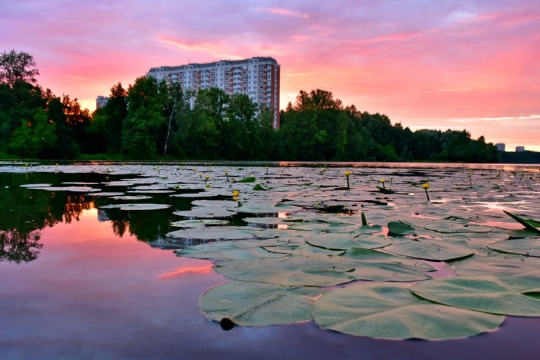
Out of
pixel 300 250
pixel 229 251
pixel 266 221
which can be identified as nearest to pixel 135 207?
pixel 266 221

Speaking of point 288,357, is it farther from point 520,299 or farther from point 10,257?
point 10,257

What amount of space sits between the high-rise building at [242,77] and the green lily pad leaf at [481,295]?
7602 centimetres

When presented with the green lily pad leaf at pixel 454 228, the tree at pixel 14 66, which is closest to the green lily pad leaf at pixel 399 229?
the green lily pad leaf at pixel 454 228

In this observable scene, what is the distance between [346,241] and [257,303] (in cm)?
105

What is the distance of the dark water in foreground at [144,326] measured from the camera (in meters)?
0.94

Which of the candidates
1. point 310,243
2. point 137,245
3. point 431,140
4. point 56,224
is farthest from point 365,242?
point 431,140

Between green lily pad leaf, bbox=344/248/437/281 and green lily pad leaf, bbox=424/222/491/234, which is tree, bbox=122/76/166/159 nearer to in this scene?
green lily pad leaf, bbox=424/222/491/234

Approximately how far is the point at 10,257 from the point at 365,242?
179 cm

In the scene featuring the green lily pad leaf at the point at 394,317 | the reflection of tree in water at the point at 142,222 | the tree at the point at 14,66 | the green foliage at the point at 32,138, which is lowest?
the reflection of tree in water at the point at 142,222

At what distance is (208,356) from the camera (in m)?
0.92

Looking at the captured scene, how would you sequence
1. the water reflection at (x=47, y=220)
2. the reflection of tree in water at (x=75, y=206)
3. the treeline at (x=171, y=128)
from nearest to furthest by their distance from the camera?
the water reflection at (x=47, y=220) → the reflection of tree in water at (x=75, y=206) → the treeline at (x=171, y=128)

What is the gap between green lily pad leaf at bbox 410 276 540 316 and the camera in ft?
3.98

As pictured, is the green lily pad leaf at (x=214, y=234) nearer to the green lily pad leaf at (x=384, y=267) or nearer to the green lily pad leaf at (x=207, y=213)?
the green lily pad leaf at (x=207, y=213)

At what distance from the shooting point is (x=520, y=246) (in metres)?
2.12
